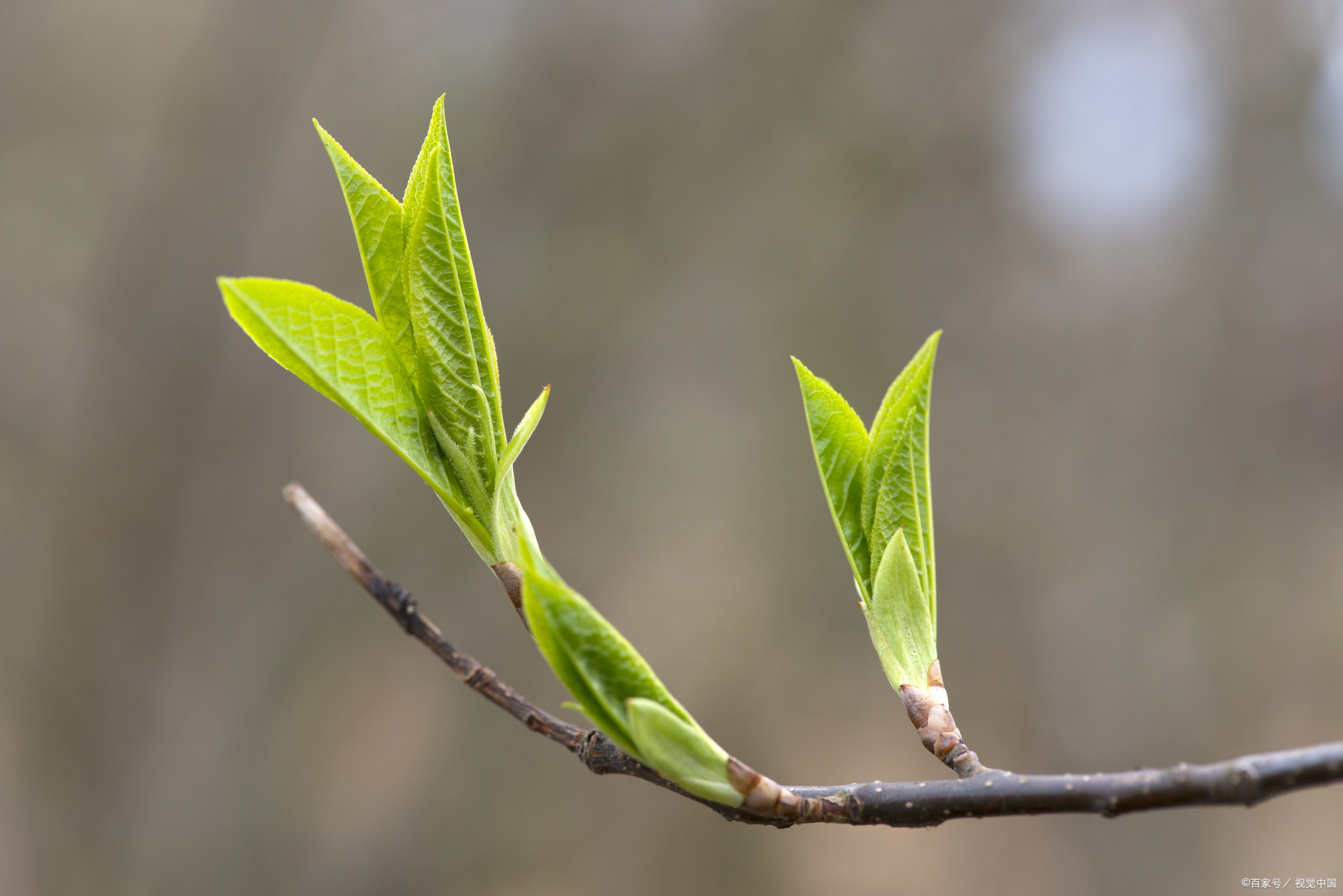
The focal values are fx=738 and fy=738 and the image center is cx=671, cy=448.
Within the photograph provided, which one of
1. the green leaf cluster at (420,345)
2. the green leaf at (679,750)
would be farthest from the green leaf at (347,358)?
the green leaf at (679,750)

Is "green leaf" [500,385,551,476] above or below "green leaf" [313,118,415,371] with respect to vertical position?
below

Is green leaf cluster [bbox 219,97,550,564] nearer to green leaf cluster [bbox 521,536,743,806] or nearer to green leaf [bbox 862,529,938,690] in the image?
green leaf cluster [bbox 521,536,743,806]

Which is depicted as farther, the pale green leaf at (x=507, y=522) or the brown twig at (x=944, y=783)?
the pale green leaf at (x=507, y=522)

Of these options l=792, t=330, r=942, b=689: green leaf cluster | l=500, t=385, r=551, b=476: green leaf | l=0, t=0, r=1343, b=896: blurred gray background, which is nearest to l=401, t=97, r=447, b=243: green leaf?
l=500, t=385, r=551, b=476: green leaf

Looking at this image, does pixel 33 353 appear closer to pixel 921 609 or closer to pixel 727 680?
pixel 727 680

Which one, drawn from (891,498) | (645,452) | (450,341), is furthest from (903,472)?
(645,452)

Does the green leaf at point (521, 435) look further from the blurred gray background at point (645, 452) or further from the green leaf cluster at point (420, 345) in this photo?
the blurred gray background at point (645, 452)

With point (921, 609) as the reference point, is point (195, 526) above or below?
above

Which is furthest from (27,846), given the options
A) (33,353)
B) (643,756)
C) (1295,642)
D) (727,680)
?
(1295,642)
